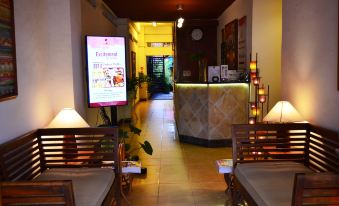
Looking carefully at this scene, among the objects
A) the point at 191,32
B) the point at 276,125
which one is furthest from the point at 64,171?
the point at 191,32

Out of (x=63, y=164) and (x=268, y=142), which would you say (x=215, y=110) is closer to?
(x=268, y=142)

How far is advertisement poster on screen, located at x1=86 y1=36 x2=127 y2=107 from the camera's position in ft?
16.3

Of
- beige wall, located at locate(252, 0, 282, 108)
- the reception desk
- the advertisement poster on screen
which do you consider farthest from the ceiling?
the advertisement poster on screen

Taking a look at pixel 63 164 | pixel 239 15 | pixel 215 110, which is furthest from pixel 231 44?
pixel 63 164

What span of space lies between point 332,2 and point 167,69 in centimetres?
1620

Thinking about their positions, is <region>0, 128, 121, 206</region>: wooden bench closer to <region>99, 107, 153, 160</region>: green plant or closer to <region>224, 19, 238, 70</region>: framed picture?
<region>99, 107, 153, 160</region>: green plant

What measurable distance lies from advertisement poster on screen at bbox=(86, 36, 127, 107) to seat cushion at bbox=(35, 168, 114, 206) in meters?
1.83

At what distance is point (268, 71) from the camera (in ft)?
20.6

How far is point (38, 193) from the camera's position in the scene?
6.57 feet

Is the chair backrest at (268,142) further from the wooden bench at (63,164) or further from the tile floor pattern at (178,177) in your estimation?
the wooden bench at (63,164)

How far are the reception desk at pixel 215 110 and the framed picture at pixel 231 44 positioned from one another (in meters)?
1.08

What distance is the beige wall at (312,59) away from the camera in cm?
329

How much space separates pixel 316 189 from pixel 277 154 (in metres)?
1.73

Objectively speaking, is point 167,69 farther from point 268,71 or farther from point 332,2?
point 332,2
